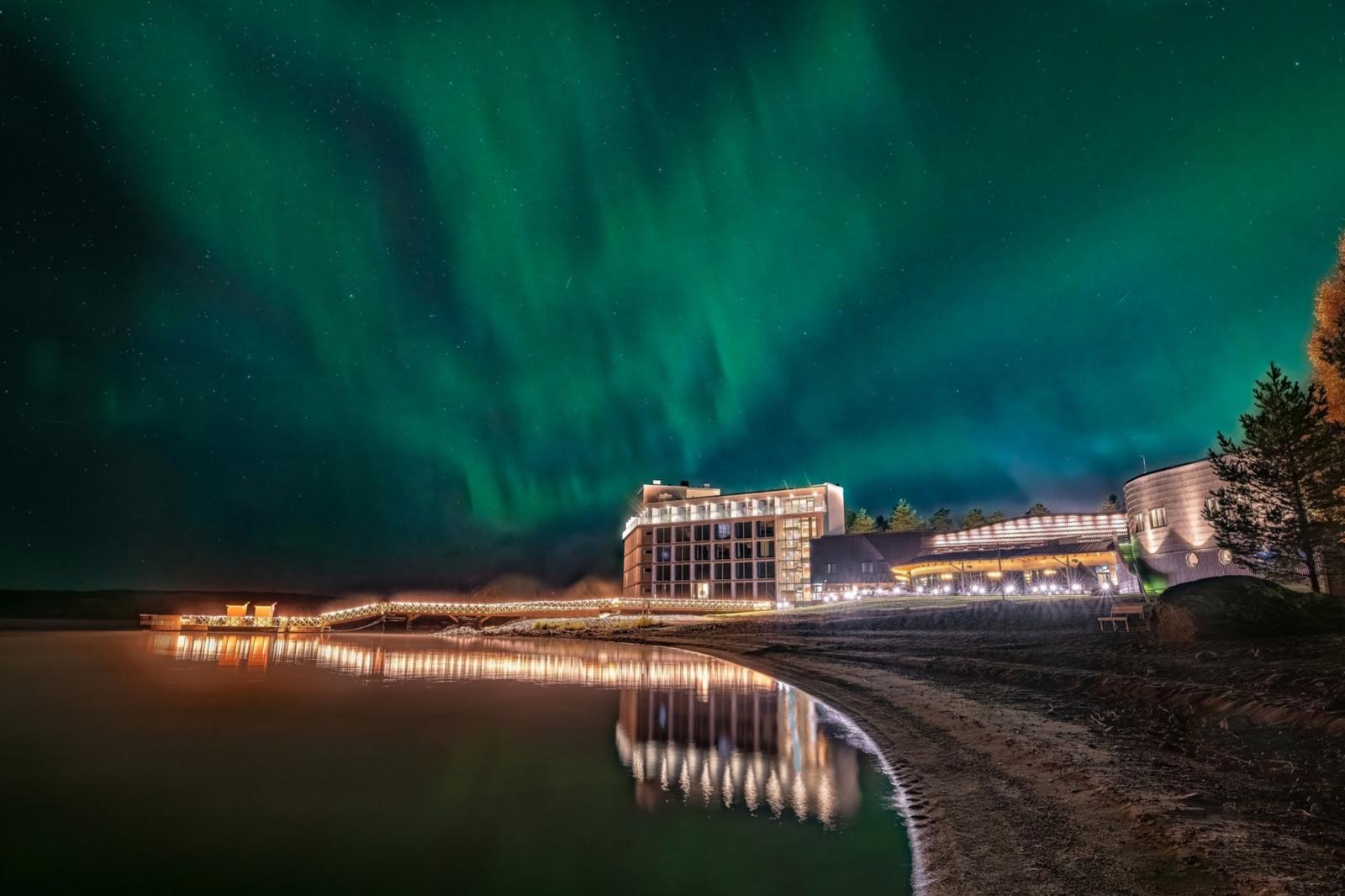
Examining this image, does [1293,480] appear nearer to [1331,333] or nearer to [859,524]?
[1331,333]

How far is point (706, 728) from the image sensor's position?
1834cm

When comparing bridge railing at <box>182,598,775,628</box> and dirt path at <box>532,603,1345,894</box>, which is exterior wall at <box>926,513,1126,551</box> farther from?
dirt path at <box>532,603,1345,894</box>

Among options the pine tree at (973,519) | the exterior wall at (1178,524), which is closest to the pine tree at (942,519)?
the pine tree at (973,519)

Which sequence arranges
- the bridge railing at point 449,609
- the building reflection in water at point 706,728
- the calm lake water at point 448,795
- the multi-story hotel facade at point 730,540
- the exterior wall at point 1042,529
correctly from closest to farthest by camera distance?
the calm lake water at point 448,795 < the building reflection in water at point 706,728 < the exterior wall at point 1042,529 < the bridge railing at point 449,609 < the multi-story hotel facade at point 730,540

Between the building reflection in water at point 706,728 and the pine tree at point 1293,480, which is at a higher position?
the pine tree at point 1293,480

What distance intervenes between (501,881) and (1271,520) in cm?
3836

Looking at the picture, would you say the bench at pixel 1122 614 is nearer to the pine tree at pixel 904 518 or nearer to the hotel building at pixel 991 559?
the hotel building at pixel 991 559

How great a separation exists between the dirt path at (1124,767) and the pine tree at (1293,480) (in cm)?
1082

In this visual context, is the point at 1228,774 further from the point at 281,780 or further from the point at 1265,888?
the point at 281,780

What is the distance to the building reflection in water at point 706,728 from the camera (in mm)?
11797

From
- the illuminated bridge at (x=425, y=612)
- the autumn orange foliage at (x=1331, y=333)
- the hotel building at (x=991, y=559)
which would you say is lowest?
the illuminated bridge at (x=425, y=612)

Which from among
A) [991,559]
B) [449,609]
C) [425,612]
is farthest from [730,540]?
[991,559]

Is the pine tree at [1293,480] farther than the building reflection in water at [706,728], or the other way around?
the pine tree at [1293,480]

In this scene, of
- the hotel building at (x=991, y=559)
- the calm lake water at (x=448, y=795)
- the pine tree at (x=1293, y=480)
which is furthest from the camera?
the hotel building at (x=991, y=559)
